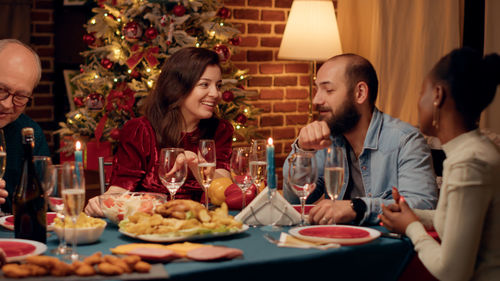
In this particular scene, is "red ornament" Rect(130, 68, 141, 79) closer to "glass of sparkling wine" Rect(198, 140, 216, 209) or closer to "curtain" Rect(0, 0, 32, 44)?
"curtain" Rect(0, 0, 32, 44)

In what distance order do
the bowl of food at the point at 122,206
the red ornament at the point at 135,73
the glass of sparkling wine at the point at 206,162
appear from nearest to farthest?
the bowl of food at the point at 122,206, the glass of sparkling wine at the point at 206,162, the red ornament at the point at 135,73

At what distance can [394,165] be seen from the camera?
96.8 inches

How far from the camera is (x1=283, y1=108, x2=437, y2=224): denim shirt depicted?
2.30 metres

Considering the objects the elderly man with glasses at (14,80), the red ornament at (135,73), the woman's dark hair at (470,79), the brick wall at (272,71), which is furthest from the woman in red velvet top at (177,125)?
the brick wall at (272,71)

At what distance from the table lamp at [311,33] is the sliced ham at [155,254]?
319 centimetres

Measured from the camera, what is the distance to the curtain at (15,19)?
5.30 m

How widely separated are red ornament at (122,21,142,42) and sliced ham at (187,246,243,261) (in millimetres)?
3108

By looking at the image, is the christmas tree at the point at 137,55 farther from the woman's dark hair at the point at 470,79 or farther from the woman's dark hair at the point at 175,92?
the woman's dark hair at the point at 470,79

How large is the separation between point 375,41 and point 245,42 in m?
1.11

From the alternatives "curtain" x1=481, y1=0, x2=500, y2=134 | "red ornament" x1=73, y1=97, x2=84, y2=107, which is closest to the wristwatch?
"curtain" x1=481, y1=0, x2=500, y2=134

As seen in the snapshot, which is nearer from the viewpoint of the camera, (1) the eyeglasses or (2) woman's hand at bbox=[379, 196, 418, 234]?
(2) woman's hand at bbox=[379, 196, 418, 234]

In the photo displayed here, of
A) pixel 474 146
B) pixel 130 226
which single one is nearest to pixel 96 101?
pixel 130 226

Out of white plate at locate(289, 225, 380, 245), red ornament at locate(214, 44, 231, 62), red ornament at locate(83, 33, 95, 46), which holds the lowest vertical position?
white plate at locate(289, 225, 380, 245)

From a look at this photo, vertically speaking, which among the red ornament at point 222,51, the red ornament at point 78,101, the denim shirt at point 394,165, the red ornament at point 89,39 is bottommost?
the denim shirt at point 394,165
